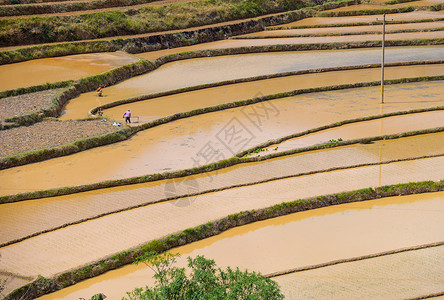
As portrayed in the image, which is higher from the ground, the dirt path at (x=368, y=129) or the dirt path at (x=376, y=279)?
the dirt path at (x=368, y=129)

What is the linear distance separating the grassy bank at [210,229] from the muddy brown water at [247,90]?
7.65m

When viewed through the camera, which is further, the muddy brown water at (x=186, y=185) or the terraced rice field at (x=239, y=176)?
the muddy brown water at (x=186, y=185)

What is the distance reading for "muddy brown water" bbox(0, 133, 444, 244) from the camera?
39.8 feet

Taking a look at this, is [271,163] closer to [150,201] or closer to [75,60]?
[150,201]

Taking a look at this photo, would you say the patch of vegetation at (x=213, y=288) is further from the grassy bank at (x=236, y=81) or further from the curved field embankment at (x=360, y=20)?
the curved field embankment at (x=360, y=20)

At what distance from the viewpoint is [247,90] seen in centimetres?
2195

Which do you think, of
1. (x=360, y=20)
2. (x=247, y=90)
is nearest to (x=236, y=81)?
(x=247, y=90)

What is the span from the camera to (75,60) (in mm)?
26109

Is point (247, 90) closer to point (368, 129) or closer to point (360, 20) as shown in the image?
point (368, 129)

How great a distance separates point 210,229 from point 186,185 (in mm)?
2372

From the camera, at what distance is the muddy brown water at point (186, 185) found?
12141mm

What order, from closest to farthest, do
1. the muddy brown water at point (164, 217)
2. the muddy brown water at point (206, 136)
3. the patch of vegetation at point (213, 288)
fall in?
the patch of vegetation at point (213, 288) < the muddy brown water at point (164, 217) < the muddy brown water at point (206, 136)

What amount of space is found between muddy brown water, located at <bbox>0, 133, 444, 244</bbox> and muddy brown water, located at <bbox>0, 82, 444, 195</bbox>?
2.49 ft

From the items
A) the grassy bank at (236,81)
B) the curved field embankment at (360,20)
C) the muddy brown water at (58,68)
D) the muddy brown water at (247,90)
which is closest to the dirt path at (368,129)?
the muddy brown water at (247,90)
